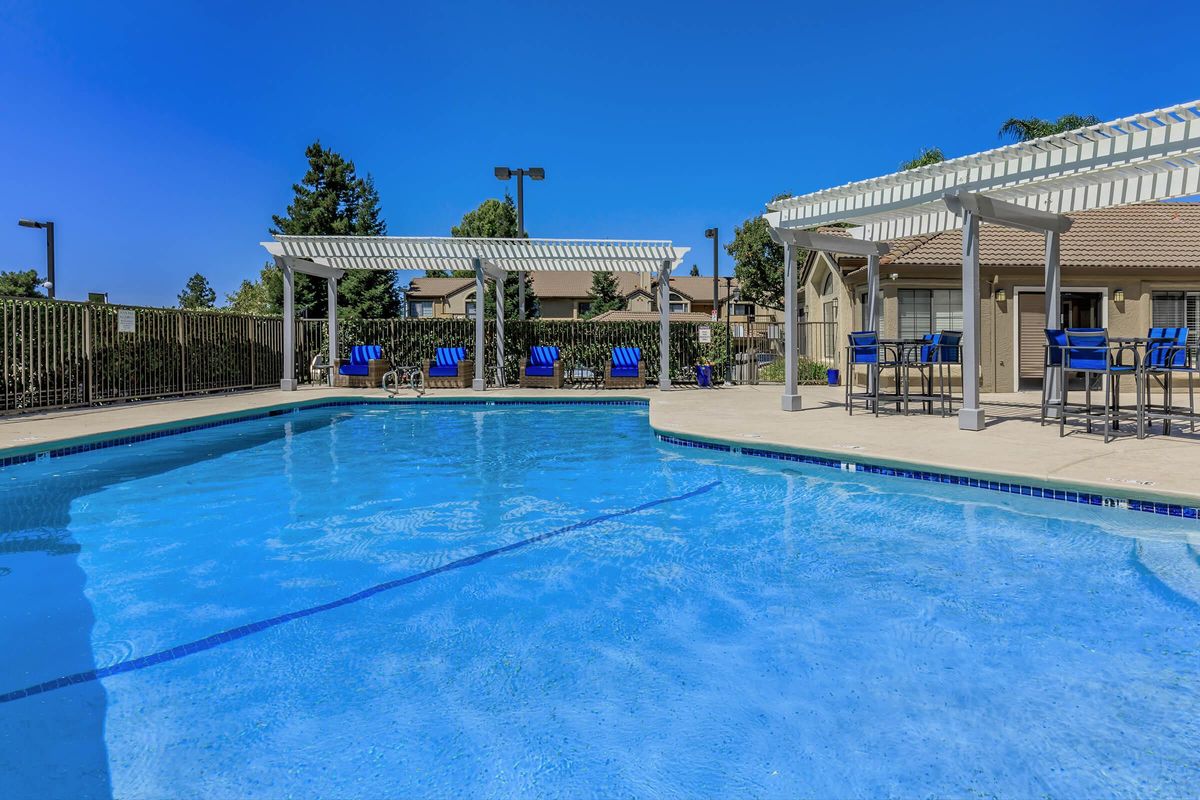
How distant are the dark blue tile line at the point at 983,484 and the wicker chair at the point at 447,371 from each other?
9607 millimetres

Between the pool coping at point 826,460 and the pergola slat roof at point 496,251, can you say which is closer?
the pool coping at point 826,460

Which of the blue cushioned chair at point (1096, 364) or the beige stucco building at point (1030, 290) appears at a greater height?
the beige stucco building at point (1030, 290)

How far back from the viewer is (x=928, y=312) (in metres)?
14.8

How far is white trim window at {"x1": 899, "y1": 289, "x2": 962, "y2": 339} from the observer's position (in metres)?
14.8

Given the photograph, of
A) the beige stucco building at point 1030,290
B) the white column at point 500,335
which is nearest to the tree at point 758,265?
the beige stucco building at point 1030,290

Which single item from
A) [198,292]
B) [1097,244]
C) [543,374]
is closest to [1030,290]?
[1097,244]

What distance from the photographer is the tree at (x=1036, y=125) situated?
23.9 meters

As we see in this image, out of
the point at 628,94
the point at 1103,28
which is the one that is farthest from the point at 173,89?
the point at 1103,28

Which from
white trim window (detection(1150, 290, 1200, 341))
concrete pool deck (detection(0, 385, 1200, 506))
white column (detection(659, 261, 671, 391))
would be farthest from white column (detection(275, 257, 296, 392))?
white trim window (detection(1150, 290, 1200, 341))

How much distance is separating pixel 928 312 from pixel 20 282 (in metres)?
67.3

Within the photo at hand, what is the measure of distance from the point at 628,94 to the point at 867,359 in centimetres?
1748

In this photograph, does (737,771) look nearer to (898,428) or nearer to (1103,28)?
(898,428)

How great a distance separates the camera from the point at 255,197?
3644 centimetres

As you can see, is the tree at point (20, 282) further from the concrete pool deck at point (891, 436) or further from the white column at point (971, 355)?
the white column at point (971, 355)
